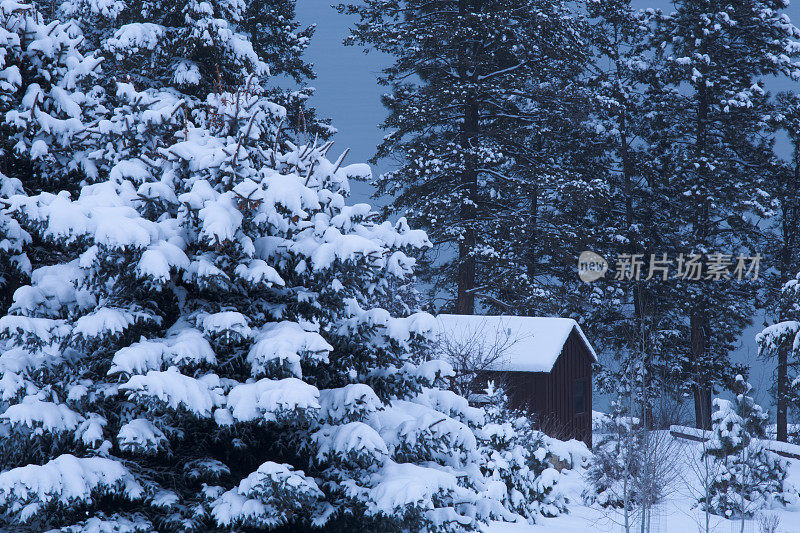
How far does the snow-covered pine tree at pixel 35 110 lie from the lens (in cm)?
915

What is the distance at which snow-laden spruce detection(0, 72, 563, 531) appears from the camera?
6.87 meters


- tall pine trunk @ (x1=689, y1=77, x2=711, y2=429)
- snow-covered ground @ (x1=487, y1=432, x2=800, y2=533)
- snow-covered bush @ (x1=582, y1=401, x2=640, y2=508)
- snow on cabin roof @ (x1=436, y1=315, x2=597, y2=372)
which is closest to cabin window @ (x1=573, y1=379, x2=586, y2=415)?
snow on cabin roof @ (x1=436, y1=315, x2=597, y2=372)

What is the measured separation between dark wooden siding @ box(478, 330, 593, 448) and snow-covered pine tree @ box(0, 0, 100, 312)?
47.8 ft

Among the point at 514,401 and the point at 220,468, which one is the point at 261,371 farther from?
the point at 514,401

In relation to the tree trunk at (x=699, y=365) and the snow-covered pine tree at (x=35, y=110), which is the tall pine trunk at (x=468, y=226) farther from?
the snow-covered pine tree at (x=35, y=110)

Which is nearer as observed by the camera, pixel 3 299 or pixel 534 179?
pixel 3 299

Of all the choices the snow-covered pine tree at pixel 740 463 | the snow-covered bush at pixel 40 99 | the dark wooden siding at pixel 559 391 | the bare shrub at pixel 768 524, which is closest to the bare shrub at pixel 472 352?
the dark wooden siding at pixel 559 391

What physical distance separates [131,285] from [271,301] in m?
1.47

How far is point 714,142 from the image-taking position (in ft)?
110

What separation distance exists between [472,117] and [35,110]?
21.5 meters

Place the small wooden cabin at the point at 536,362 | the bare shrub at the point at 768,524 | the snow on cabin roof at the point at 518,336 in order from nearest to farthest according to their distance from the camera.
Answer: the bare shrub at the point at 768,524, the snow on cabin roof at the point at 518,336, the small wooden cabin at the point at 536,362

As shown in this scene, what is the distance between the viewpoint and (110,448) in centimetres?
739

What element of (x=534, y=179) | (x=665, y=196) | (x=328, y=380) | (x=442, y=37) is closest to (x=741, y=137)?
(x=665, y=196)

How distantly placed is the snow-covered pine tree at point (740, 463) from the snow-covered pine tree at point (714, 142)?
10.9m
